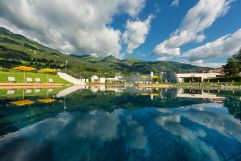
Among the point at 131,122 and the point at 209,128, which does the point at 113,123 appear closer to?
the point at 131,122

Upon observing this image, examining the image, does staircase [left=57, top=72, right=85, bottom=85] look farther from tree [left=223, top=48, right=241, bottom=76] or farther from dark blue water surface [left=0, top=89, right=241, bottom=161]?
tree [left=223, top=48, right=241, bottom=76]

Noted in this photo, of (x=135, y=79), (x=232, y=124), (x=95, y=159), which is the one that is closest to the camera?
(x=95, y=159)

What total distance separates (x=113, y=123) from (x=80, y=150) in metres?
3.32

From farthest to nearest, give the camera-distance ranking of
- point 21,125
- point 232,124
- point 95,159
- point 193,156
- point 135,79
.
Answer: point 135,79 → point 232,124 → point 21,125 → point 193,156 → point 95,159

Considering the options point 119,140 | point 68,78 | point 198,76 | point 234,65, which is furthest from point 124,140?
point 198,76

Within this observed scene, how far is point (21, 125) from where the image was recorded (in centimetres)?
714

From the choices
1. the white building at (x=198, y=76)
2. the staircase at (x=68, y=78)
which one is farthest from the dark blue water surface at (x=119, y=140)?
the white building at (x=198, y=76)

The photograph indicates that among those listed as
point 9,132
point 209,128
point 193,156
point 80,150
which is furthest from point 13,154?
point 209,128


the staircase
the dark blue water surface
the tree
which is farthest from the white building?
the dark blue water surface

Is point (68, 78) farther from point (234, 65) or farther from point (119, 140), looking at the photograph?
point (234, 65)

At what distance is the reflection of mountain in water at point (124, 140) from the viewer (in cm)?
442

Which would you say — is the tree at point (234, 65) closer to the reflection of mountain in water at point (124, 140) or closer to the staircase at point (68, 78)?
the staircase at point (68, 78)

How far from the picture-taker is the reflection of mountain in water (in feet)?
14.5

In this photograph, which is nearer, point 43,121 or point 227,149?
point 227,149
